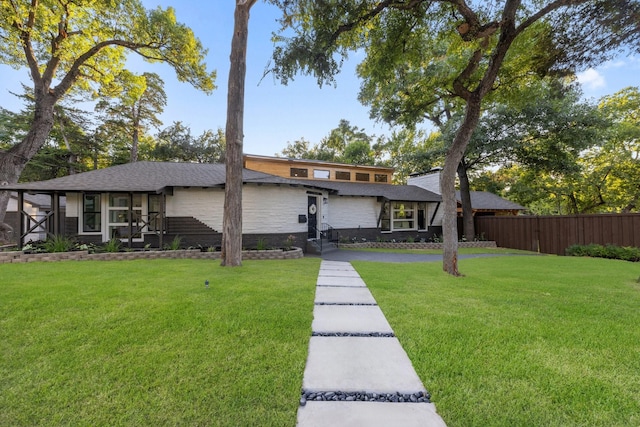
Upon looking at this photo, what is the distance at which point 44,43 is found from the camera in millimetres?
11859

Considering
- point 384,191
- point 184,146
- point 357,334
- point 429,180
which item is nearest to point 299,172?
point 384,191

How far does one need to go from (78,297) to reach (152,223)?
7503 mm

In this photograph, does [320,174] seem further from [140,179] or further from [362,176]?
[140,179]

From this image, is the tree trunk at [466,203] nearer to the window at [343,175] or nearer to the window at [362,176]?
the window at [362,176]

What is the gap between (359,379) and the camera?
2.13 metres

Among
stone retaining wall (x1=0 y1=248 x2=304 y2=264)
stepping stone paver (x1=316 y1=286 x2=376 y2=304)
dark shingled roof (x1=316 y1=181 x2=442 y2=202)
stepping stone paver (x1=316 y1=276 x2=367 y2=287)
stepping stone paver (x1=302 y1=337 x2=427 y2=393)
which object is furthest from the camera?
dark shingled roof (x1=316 y1=181 x2=442 y2=202)

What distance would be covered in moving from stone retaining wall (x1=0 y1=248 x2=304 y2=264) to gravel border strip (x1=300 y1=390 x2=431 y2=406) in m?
7.60

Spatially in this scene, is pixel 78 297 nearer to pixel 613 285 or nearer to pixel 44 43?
pixel 613 285

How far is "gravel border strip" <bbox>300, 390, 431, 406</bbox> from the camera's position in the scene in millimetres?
1880

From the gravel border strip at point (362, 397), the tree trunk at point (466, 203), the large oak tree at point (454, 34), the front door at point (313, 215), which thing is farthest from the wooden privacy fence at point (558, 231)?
the gravel border strip at point (362, 397)

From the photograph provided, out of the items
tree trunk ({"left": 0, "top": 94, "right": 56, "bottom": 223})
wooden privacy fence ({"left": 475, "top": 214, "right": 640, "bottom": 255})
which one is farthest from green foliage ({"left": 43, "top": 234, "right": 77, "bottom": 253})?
wooden privacy fence ({"left": 475, "top": 214, "right": 640, "bottom": 255})

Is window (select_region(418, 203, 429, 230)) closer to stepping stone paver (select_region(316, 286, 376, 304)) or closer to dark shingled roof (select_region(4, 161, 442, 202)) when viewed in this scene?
dark shingled roof (select_region(4, 161, 442, 202))

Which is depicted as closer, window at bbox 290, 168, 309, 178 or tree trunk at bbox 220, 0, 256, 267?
tree trunk at bbox 220, 0, 256, 267

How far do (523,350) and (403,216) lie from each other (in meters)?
14.7
